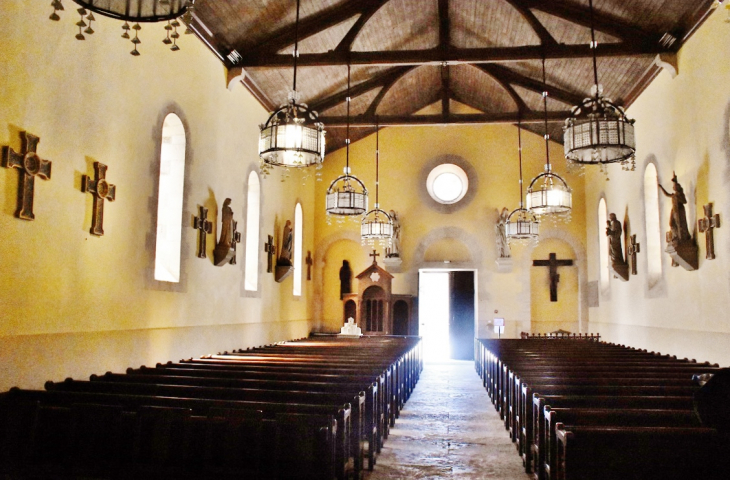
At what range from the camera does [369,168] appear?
15977 mm

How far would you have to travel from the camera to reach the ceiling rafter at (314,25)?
9.74m

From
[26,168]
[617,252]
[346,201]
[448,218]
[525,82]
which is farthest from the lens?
[448,218]

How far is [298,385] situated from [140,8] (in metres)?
3.06

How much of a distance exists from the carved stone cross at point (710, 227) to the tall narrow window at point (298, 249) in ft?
29.3

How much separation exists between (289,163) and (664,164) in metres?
6.13

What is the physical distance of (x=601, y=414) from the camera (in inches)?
147

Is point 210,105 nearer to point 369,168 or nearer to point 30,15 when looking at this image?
point 30,15

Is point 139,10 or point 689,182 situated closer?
point 139,10

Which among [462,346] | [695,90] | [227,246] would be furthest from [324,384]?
[462,346]

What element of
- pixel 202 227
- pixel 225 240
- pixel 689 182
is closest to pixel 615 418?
pixel 689 182

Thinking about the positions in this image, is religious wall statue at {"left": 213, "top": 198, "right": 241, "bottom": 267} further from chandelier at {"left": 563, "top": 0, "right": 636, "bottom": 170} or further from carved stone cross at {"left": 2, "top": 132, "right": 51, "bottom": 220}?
chandelier at {"left": 563, "top": 0, "right": 636, "bottom": 170}

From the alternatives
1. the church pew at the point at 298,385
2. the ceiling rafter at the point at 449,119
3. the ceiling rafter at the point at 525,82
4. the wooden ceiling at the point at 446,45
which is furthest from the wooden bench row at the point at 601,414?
the ceiling rafter at the point at 449,119

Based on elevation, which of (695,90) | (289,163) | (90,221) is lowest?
(90,221)

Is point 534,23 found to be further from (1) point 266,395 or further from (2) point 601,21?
(1) point 266,395
